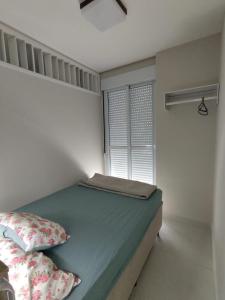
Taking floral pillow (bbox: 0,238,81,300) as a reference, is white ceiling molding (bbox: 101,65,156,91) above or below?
above

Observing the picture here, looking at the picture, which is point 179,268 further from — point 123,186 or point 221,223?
point 123,186

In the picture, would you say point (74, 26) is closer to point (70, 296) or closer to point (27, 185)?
point (27, 185)

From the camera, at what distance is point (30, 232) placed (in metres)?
1.05

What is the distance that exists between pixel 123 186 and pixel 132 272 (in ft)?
3.51

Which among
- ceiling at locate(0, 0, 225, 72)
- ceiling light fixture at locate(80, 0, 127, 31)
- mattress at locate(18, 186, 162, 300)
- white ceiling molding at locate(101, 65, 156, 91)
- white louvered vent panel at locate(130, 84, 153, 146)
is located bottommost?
mattress at locate(18, 186, 162, 300)

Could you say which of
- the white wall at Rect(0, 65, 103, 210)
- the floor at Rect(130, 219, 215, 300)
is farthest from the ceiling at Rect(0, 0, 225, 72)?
the floor at Rect(130, 219, 215, 300)

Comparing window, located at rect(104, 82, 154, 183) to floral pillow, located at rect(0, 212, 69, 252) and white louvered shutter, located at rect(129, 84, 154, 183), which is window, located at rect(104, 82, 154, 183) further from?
floral pillow, located at rect(0, 212, 69, 252)

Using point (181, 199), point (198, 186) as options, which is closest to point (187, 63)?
point (198, 186)

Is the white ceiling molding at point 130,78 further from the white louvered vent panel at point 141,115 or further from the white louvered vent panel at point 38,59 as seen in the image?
the white louvered vent panel at point 38,59

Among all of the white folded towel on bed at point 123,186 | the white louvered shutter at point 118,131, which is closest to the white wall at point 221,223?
the white folded towel on bed at point 123,186

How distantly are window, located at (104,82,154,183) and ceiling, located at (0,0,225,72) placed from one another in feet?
2.26

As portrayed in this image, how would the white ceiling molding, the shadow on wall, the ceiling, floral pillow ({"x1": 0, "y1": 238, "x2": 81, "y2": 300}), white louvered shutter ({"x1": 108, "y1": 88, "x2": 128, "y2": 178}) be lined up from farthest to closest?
white louvered shutter ({"x1": 108, "y1": 88, "x2": 128, "y2": 178})
the white ceiling molding
the shadow on wall
the ceiling
floral pillow ({"x1": 0, "y1": 238, "x2": 81, "y2": 300})

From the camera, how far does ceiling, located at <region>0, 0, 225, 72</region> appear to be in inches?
58.7

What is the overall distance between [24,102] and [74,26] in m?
1.02
